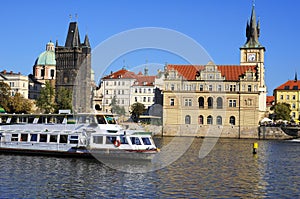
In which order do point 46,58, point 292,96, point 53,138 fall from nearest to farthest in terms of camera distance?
point 53,138, point 292,96, point 46,58

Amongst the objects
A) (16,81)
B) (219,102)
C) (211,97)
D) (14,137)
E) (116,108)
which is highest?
(16,81)

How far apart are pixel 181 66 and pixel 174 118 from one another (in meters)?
12.2

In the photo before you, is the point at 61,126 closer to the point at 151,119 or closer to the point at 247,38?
the point at 151,119

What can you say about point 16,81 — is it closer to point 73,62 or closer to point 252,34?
point 73,62

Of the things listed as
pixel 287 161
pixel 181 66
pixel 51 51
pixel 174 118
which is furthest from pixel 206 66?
pixel 51 51

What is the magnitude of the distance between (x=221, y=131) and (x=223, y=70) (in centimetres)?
1454

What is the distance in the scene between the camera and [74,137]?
48000 millimetres

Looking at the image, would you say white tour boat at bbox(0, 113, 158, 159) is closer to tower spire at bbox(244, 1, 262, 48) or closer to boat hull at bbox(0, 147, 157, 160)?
boat hull at bbox(0, 147, 157, 160)

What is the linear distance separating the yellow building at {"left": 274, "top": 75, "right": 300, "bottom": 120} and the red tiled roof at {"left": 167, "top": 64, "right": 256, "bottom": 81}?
53.0m

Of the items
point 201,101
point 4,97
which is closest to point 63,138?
point 4,97

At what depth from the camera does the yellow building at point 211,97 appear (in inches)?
4011

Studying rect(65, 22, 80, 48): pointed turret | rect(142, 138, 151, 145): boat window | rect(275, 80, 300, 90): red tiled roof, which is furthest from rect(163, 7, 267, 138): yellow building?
rect(65, 22, 80, 48): pointed turret

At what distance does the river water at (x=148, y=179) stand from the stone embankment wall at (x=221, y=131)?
4898 centimetres

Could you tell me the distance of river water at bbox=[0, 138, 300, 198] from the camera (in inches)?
1187
